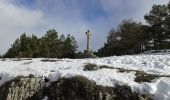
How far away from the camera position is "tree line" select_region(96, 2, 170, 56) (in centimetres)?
6353

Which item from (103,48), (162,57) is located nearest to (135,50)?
(103,48)

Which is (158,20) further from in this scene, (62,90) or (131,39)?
(62,90)

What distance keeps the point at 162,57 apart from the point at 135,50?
36.0 metres

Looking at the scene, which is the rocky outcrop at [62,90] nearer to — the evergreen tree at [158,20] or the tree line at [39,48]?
the tree line at [39,48]

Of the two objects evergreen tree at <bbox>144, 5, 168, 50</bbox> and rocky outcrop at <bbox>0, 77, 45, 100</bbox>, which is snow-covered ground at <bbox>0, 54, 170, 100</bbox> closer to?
rocky outcrop at <bbox>0, 77, 45, 100</bbox>

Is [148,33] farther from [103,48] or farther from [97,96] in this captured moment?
[97,96]

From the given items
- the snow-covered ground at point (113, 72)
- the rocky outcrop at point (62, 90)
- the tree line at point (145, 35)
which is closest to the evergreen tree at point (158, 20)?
the tree line at point (145, 35)

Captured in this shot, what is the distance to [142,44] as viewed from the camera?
67.2 meters

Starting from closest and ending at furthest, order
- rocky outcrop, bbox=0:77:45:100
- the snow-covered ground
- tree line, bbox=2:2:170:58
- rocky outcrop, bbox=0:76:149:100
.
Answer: the snow-covered ground, rocky outcrop, bbox=0:76:149:100, rocky outcrop, bbox=0:77:45:100, tree line, bbox=2:2:170:58

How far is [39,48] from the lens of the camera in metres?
56.5

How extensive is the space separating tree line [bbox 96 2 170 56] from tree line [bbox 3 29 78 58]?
275 inches

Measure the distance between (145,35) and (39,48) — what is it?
1697 cm

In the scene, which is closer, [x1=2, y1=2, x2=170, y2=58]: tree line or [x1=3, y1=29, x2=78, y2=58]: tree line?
[x1=3, y1=29, x2=78, y2=58]: tree line

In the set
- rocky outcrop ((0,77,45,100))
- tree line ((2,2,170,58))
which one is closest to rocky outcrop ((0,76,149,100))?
rocky outcrop ((0,77,45,100))
